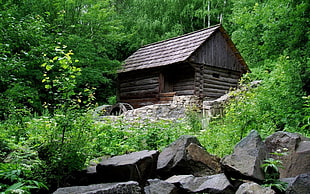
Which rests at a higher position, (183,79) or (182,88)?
(183,79)

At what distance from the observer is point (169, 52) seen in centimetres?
1475

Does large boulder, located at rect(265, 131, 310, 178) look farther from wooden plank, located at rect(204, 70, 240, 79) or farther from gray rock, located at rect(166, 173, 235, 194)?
wooden plank, located at rect(204, 70, 240, 79)

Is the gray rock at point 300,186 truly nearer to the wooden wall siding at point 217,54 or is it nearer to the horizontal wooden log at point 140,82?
the wooden wall siding at point 217,54

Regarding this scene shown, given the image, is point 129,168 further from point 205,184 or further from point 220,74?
point 220,74

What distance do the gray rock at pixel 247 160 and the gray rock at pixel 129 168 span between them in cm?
101

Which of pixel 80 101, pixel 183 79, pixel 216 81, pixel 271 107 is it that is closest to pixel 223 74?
pixel 216 81

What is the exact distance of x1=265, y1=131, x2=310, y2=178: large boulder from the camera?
12.0 feet

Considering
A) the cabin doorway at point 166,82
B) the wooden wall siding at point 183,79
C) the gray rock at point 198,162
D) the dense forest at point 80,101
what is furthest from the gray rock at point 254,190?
the cabin doorway at point 166,82

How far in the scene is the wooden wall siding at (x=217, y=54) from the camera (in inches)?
547

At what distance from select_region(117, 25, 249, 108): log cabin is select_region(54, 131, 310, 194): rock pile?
9123 millimetres

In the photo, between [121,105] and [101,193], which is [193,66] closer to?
[121,105]

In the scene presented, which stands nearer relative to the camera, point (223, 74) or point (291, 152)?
point (291, 152)

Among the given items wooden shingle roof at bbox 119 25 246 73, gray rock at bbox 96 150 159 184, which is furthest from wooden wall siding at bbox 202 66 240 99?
gray rock at bbox 96 150 159 184

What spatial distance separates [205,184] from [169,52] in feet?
39.0
